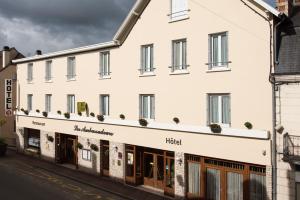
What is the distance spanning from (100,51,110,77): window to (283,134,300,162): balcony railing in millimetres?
14319

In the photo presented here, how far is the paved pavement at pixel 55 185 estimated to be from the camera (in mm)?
22609

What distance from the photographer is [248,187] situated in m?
18.5

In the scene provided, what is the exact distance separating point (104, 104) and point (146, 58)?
5.73m

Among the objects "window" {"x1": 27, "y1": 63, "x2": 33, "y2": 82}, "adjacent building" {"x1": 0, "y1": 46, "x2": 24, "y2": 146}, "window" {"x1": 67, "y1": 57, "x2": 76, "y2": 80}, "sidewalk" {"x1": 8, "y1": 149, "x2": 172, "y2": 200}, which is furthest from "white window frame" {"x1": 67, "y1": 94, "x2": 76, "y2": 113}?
"adjacent building" {"x1": 0, "y1": 46, "x2": 24, "y2": 146}

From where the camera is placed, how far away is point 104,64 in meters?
27.4

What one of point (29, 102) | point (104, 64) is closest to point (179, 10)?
point (104, 64)

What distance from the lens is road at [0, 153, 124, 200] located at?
22.5 meters

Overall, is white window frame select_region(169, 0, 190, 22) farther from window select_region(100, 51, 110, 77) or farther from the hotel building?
window select_region(100, 51, 110, 77)

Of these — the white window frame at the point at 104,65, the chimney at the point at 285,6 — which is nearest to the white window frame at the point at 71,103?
the white window frame at the point at 104,65

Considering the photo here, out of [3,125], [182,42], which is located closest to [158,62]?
[182,42]

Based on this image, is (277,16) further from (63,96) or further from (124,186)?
(63,96)

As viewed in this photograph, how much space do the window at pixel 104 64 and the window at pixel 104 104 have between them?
1666mm

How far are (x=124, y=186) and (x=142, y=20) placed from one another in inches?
444

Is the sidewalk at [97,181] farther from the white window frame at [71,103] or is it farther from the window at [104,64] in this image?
the window at [104,64]
